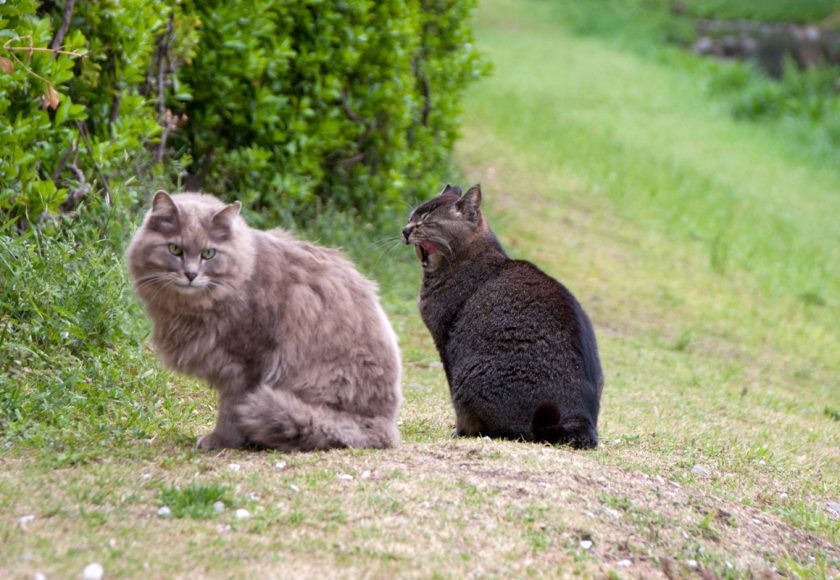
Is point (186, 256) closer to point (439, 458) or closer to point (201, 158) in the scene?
point (439, 458)

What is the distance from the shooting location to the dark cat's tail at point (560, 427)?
5.43 meters

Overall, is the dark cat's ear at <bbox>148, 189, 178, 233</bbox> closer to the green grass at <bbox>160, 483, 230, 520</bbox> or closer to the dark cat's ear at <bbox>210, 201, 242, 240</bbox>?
the dark cat's ear at <bbox>210, 201, 242, 240</bbox>

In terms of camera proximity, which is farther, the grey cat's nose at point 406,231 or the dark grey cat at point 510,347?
the grey cat's nose at point 406,231

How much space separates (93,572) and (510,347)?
2682 millimetres

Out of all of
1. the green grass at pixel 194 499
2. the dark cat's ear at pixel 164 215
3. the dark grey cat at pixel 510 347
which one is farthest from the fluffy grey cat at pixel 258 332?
the dark grey cat at pixel 510 347

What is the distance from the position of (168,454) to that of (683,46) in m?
25.8

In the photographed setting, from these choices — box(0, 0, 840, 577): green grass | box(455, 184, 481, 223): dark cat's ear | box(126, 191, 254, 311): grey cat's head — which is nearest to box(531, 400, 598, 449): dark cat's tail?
box(0, 0, 840, 577): green grass

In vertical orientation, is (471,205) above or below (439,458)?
above

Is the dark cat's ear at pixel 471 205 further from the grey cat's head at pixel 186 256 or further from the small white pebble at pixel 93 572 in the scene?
the small white pebble at pixel 93 572

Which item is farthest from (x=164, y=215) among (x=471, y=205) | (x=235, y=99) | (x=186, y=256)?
(x=235, y=99)

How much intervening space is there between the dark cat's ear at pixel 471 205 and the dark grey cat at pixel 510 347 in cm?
13

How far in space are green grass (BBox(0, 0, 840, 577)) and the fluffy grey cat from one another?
0.56 feet

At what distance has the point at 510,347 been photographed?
560 cm

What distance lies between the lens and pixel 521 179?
45.2 ft
